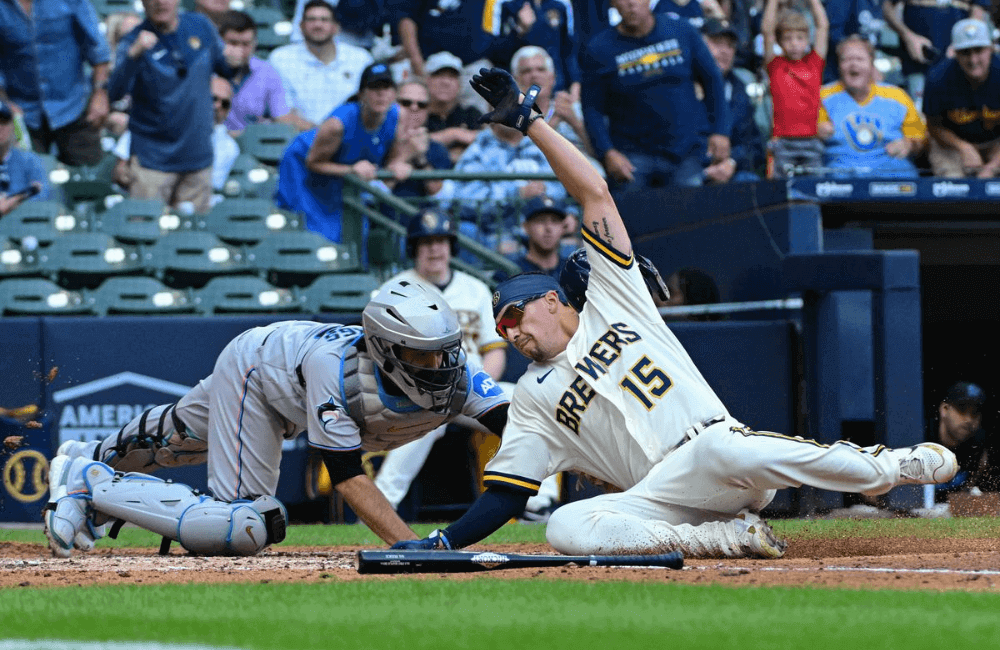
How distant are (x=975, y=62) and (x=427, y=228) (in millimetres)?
3814

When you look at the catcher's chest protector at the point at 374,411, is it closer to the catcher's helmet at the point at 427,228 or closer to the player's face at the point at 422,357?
the player's face at the point at 422,357

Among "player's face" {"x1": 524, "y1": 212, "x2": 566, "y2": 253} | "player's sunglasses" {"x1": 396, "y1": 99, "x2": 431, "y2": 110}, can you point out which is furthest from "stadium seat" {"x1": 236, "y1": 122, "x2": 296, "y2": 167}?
"player's face" {"x1": 524, "y1": 212, "x2": 566, "y2": 253}

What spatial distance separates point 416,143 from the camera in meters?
10.6

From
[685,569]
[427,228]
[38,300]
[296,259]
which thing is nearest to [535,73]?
[296,259]

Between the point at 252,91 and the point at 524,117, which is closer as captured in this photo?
the point at 524,117

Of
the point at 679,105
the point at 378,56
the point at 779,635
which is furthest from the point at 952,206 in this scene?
the point at 779,635

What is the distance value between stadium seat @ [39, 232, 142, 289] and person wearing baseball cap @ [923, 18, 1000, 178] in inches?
208

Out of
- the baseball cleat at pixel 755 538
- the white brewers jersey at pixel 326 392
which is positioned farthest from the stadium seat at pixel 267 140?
the baseball cleat at pixel 755 538

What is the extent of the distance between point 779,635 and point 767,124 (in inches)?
257

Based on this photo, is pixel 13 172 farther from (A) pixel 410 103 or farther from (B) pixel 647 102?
(B) pixel 647 102

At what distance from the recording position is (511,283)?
5086 mm

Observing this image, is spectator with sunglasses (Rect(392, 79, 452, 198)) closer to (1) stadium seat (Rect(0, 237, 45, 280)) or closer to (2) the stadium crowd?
(2) the stadium crowd

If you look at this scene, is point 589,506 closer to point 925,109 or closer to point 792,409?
point 792,409

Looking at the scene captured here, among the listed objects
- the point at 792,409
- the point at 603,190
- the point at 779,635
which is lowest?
the point at 792,409
